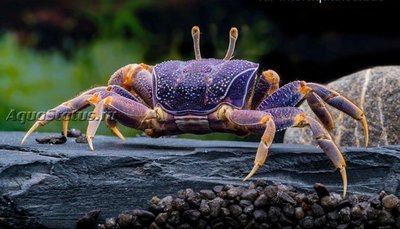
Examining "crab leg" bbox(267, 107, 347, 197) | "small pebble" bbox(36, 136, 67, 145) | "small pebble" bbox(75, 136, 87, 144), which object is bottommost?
"small pebble" bbox(75, 136, 87, 144)

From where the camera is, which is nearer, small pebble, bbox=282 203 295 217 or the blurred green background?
small pebble, bbox=282 203 295 217

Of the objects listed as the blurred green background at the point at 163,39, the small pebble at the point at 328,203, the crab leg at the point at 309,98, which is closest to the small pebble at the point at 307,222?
the small pebble at the point at 328,203

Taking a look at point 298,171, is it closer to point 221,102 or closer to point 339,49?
point 221,102

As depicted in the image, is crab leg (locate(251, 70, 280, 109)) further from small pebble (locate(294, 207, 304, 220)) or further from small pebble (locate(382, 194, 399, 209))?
small pebble (locate(382, 194, 399, 209))

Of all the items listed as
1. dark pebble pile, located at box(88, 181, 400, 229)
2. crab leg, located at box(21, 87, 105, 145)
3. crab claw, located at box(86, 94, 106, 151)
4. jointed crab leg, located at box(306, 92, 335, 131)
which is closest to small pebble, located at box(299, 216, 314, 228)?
dark pebble pile, located at box(88, 181, 400, 229)

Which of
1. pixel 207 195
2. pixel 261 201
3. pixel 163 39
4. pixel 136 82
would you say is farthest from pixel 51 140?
pixel 163 39

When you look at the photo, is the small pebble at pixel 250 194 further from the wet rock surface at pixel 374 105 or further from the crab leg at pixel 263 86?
the wet rock surface at pixel 374 105
